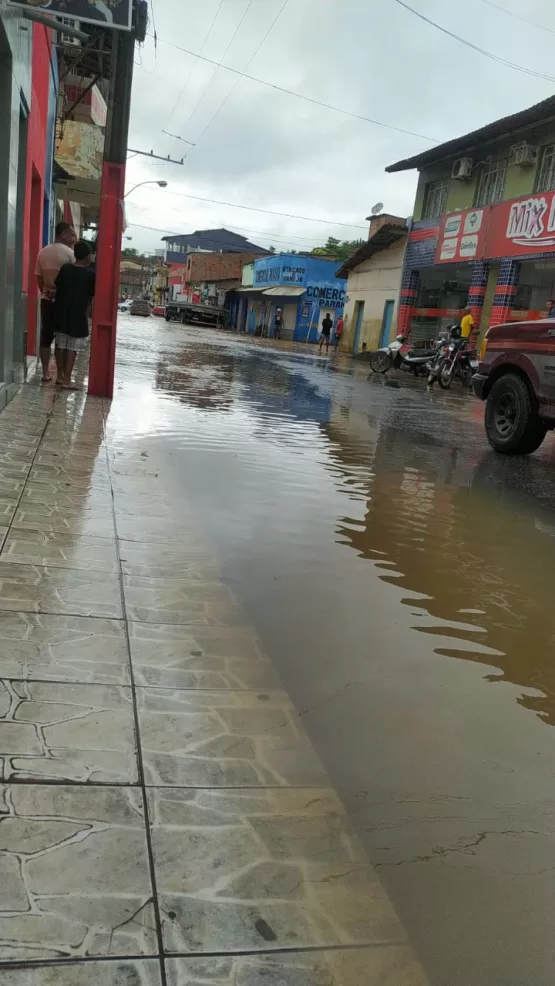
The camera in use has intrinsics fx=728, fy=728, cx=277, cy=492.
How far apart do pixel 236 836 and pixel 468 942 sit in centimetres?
58

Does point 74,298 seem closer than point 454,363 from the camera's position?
Yes

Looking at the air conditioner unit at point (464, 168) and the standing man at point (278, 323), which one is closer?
the air conditioner unit at point (464, 168)

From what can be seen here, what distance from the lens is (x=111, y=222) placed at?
8.01 metres

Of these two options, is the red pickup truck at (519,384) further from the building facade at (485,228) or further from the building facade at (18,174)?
the building facade at (485,228)

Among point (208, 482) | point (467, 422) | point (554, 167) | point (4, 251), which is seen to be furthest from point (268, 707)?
point (554, 167)

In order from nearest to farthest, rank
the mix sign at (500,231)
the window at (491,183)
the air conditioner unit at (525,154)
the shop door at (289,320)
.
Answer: the mix sign at (500,231) < the air conditioner unit at (525,154) < the window at (491,183) < the shop door at (289,320)

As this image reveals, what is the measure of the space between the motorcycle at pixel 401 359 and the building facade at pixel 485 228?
3.01 meters

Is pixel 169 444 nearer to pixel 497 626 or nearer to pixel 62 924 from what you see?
pixel 497 626

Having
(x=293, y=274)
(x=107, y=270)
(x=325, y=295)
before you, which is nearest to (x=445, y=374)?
(x=107, y=270)

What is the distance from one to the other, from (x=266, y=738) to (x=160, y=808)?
1.62 ft

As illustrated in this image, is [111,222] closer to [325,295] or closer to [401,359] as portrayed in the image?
[401,359]

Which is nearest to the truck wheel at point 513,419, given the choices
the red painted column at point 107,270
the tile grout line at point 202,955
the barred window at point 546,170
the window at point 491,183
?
the red painted column at point 107,270

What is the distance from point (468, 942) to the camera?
5.26ft

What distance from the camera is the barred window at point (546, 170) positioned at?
21203 mm
